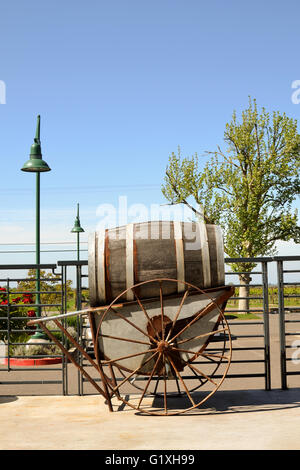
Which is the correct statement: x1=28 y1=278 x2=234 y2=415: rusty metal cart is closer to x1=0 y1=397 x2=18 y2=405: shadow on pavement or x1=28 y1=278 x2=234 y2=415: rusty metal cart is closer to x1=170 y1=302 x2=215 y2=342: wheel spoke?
x1=170 y1=302 x2=215 y2=342: wheel spoke

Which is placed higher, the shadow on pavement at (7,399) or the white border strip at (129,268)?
the white border strip at (129,268)

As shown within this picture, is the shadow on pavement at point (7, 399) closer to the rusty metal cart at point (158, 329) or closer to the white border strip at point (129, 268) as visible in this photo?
the rusty metal cart at point (158, 329)

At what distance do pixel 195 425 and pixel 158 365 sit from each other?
0.94m

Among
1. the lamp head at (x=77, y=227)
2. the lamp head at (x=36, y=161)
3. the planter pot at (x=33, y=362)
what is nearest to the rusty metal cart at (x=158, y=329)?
the planter pot at (x=33, y=362)

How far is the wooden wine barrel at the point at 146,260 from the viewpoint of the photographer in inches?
272

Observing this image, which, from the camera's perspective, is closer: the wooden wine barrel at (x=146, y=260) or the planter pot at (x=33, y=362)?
the wooden wine barrel at (x=146, y=260)

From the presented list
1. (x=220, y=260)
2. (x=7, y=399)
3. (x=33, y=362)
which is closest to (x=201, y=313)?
(x=220, y=260)

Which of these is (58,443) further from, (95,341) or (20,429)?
(95,341)

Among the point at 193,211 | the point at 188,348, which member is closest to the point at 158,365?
the point at 188,348

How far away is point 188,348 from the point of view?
282 inches

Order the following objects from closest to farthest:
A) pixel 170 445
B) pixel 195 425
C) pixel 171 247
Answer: pixel 170 445, pixel 195 425, pixel 171 247

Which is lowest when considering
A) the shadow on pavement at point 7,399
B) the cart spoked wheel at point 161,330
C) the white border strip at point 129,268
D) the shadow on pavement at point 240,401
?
the shadow on pavement at point 7,399

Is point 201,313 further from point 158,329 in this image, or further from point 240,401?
point 240,401

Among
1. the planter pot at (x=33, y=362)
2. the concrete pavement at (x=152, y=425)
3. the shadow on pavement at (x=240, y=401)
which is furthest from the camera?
the planter pot at (x=33, y=362)
